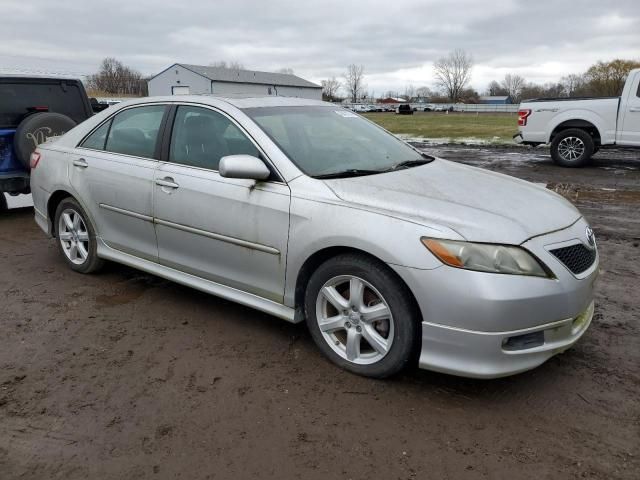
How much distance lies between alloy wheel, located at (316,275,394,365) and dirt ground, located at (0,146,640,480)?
17cm

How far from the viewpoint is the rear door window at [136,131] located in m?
4.24

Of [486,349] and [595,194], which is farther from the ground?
[595,194]

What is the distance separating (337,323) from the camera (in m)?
3.26

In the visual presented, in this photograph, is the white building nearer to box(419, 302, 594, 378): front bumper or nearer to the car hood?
the car hood

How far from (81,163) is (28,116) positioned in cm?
287

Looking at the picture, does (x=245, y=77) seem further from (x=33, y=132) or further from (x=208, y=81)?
(x=33, y=132)

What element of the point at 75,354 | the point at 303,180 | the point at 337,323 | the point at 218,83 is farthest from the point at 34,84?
the point at 218,83

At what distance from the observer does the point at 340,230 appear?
3.08 m

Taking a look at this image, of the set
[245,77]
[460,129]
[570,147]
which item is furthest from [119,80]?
[570,147]

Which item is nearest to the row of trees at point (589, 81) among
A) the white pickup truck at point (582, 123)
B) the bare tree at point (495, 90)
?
the bare tree at point (495, 90)

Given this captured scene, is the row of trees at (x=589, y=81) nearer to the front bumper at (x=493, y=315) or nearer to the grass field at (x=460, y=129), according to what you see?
the grass field at (x=460, y=129)

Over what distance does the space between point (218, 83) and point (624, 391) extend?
212 feet

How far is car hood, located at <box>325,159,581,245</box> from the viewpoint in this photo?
2.88 meters

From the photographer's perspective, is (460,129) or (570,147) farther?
(460,129)
